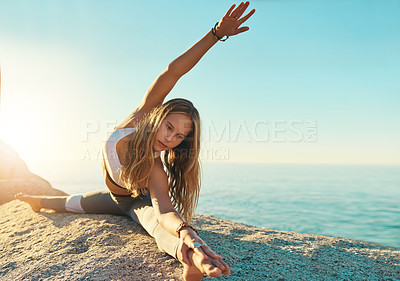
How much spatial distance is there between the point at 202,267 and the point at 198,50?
1.89 m

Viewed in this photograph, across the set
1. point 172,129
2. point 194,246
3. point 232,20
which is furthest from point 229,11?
point 194,246

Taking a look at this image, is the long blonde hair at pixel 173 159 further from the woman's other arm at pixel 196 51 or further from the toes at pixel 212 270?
the toes at pixel 212 270

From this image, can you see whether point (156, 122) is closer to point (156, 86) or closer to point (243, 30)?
point (156, 86)

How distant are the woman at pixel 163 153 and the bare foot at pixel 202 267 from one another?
304 mm

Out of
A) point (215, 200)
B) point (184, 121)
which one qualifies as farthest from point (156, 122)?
point (215, 200)

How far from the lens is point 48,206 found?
12.3 feet

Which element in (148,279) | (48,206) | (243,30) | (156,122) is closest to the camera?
(148,279)

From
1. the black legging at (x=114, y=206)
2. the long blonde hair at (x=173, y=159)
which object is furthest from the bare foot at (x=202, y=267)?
the long blonde hair at (x=173, y=159)

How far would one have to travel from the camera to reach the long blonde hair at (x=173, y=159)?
245 centimetres

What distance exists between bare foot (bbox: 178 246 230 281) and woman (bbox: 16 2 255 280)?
1.00 ft

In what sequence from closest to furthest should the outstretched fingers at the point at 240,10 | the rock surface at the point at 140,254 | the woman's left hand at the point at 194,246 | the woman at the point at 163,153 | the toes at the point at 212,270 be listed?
the toes at the point at 212,270
the woman's left hand at the point at 194,246
the rock surface at the point at 140,254
the woman at the point at 163,153
the outstretched fingers at the point at 240,10

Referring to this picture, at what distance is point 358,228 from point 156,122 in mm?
14330

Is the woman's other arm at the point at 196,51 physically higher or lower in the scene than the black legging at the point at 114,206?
higher

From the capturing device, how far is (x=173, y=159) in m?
2.80
